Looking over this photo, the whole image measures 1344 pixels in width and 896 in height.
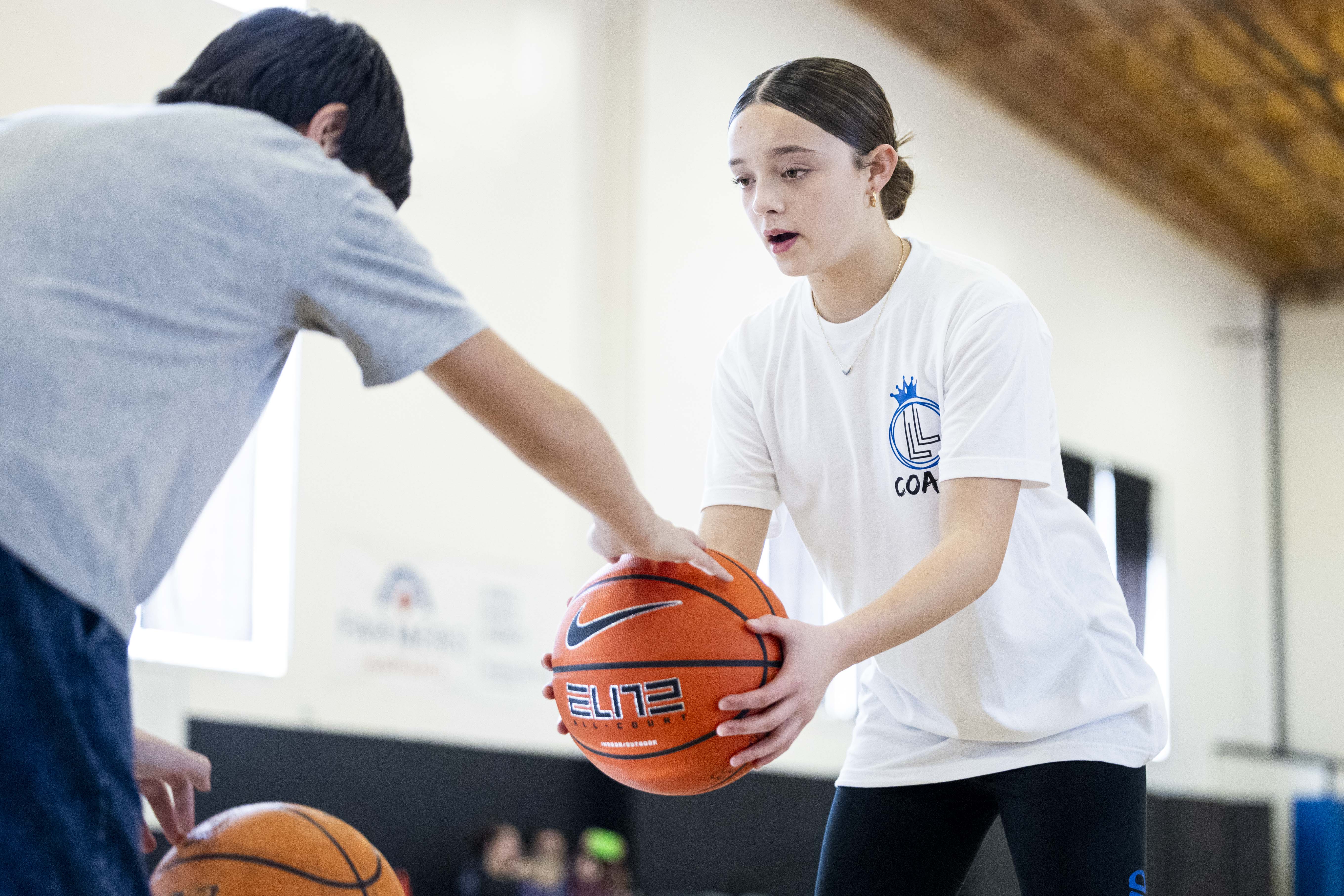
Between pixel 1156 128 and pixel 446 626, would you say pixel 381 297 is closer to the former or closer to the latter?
pixel 446 626

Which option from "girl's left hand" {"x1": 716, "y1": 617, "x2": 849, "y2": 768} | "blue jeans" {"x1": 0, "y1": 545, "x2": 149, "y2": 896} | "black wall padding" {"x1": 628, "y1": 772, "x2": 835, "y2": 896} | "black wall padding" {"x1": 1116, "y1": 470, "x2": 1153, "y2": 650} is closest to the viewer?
"blue jeans" {"x1": 0, "y1": 545, "x2": 149, "y2": 896}

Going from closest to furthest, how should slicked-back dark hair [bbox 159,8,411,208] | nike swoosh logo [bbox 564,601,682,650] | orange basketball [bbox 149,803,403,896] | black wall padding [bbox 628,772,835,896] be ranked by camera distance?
slicked-back dark hair [bbox 159,8,411,208] < orange basketball [bbox 149,803,403,896] < nike swoosh logo [bbox 564,601,682,650] < black wall padding [bbox 628,772,835,896]

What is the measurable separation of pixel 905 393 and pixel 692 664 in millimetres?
647

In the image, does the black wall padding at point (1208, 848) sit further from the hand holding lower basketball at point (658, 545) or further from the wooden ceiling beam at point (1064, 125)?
the hand holding lower basketball at point (658, 545)

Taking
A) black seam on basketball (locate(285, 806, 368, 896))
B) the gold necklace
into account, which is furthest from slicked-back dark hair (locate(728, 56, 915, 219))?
black seam on basketball (locate(285, 806, 368, 896))

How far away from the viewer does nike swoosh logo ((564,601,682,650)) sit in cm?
219

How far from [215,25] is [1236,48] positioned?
299 inches

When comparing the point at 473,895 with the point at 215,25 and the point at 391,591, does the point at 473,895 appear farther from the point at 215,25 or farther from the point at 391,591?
the point at 215,25

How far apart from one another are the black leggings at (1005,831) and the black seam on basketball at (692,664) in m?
0.50

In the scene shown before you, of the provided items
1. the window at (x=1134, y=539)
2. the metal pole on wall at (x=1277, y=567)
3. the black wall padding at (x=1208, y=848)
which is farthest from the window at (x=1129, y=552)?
the metal pole on wall at (x=1277, y=567)

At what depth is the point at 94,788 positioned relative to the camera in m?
1.47

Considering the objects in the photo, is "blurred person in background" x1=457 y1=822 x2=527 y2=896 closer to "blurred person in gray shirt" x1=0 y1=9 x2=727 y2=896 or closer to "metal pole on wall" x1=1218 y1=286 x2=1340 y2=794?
"blurred person in gray shirt" x1=0 y1=9 x2=727 y2=896

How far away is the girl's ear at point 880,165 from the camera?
8.20 ft

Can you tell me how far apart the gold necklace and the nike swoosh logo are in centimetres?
59
